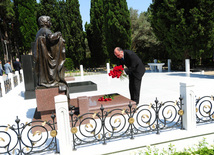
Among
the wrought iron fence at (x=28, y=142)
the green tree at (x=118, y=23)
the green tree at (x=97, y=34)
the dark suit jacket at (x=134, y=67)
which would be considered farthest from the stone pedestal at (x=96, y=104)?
the green tree at (x=97, y=34)

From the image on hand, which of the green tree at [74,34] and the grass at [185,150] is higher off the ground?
the green tree at [74,34]

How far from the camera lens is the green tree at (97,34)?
1008 inches

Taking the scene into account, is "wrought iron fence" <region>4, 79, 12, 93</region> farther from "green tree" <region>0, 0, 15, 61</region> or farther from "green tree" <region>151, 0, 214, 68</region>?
"green tree" <region>0, 0, 15, 61</region>

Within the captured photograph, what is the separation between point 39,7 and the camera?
26734 mm

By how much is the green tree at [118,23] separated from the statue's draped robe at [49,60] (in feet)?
53.7

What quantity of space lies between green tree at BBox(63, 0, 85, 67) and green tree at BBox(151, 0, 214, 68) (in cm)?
1117

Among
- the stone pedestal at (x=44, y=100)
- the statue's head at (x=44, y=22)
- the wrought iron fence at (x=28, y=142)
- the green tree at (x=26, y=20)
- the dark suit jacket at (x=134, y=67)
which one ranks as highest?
the green tree at (x=26, y=20)

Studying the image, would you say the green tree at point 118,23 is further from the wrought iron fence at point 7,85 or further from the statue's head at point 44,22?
the statue's head at point 44,22

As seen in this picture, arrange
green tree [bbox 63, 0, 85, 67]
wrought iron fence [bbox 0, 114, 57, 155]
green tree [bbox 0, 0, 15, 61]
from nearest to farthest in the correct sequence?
wrought iron fence [bbox 0, 114, 57, 155]
green tree [bbox 63, 0, 85, 67]
green tree [bbox 0, 0, 15, 61]

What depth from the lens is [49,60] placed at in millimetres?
4762

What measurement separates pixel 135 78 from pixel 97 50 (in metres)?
21.3

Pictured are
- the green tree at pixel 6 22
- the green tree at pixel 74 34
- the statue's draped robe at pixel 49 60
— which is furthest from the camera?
the green tree at pixel 6 22

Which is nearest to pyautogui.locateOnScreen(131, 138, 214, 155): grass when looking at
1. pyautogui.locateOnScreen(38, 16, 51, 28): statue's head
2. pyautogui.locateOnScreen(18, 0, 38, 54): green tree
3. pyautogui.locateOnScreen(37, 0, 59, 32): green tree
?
pyautogui.locateOnScreen(38, 16, 51, 28): statue's head

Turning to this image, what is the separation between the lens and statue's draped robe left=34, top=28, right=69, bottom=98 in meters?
4.69
